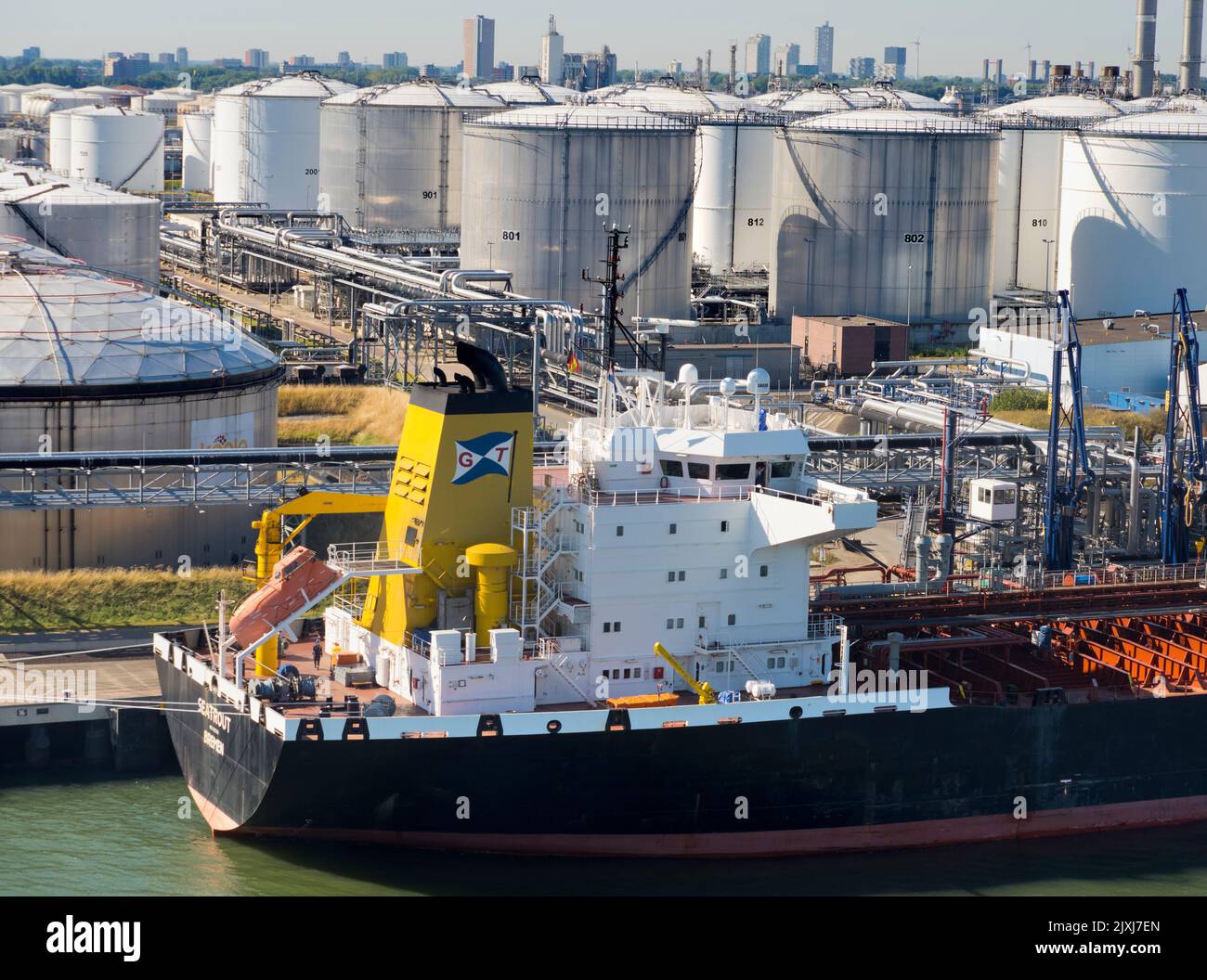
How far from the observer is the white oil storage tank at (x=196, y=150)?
139375mm

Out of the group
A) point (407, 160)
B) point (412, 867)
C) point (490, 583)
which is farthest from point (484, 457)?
point (407, 160)

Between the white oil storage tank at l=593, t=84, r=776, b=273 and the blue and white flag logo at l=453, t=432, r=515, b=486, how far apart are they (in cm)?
5571

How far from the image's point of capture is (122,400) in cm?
4500

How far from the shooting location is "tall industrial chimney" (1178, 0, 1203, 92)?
111562mm

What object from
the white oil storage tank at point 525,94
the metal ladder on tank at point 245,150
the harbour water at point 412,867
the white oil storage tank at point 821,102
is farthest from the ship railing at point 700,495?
the metal ladder on tank at point 245,150

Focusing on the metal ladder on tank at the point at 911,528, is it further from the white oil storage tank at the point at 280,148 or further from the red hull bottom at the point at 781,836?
the white oil storage tank at the point at 280,148

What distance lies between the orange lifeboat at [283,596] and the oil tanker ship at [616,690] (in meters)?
0.04

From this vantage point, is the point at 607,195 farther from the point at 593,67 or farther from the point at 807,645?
the point at 593,67

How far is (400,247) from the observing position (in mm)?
91562

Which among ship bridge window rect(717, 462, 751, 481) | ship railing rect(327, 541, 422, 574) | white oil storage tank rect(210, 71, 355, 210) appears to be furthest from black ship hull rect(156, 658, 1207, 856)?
white oil storage tank rect(210, 71, 355, 210)

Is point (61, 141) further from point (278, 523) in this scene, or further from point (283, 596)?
point (283, 596)

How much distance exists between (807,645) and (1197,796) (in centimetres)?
793

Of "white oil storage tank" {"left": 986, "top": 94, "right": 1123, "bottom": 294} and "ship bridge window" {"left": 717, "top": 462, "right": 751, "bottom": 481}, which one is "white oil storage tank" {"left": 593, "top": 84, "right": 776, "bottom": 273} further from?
"ship bridge window" {"left": 717, "top": 462, "right": 751, "bottom": 481}

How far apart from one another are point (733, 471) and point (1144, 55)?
8595 cm
